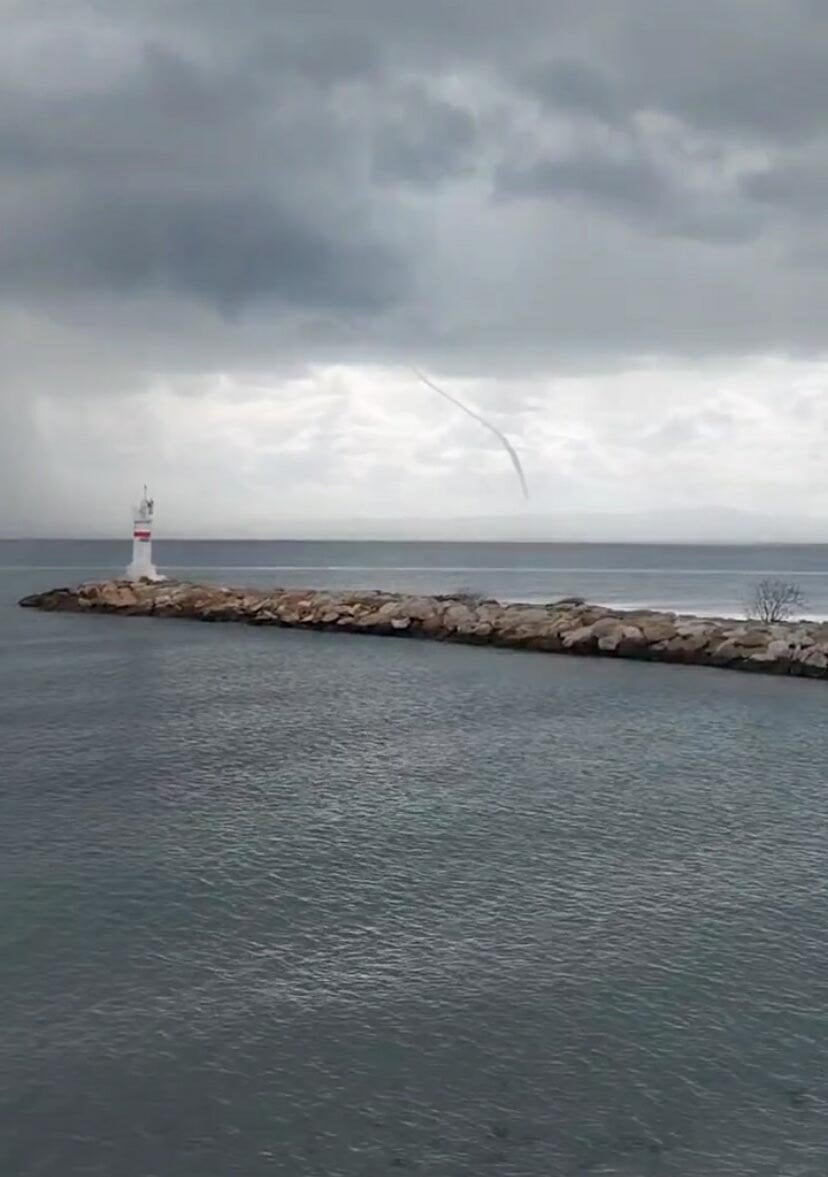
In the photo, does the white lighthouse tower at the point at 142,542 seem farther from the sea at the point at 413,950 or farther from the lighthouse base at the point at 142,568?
the sea at the point at 413,950

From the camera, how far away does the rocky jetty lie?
87.4 feet

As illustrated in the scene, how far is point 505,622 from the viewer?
3180 centimetres

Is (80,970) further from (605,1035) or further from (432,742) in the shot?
(432,742)

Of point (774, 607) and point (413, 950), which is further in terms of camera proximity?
point (774, 607)

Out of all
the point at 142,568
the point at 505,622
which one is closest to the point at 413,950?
the point at 505,622

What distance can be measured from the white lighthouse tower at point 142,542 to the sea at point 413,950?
89.8 feet

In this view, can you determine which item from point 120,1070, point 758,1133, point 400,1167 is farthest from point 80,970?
point 758,1133

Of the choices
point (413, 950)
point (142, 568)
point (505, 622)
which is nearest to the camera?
point (413, 950)

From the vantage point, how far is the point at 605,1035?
697 centimetres

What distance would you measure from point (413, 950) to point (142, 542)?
39502 millimetres

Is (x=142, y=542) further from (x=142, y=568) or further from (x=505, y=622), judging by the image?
(x=505, y=622)

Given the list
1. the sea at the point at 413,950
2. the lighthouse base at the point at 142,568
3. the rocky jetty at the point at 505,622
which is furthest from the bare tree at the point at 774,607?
the lighthouse base at the point at 142,568

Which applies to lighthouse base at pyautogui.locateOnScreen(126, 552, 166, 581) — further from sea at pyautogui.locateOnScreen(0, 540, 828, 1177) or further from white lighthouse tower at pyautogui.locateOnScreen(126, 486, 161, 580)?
sea at pyautogui.locateOnScreen(0, 540, 828, 1177)

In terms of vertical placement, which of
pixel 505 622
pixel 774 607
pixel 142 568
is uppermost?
pixel 142 568
